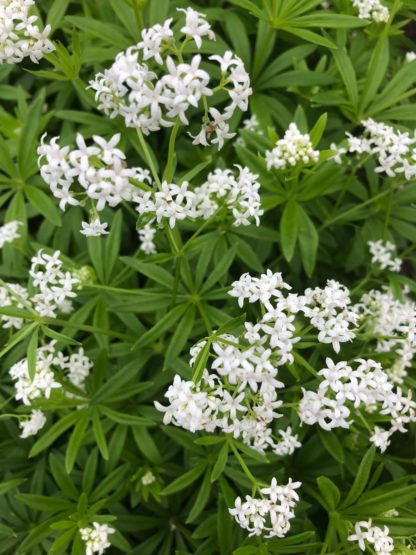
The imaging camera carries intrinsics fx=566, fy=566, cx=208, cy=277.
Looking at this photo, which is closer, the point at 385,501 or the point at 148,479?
the point at 385,501

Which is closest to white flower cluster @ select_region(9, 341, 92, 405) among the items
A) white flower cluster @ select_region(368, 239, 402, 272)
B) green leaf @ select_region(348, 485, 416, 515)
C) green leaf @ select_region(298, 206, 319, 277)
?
green leaf @ select_region(298, 206, 319, 277)

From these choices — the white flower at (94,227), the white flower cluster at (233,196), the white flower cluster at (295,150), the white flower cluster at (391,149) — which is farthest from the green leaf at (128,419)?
the white flower cluster at (391,149)

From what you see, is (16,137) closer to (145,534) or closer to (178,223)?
(178,223)

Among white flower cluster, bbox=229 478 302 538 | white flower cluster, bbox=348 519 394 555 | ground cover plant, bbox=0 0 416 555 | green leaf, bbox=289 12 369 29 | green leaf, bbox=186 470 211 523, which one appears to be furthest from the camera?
green leaf, bbox=289 12 369 29

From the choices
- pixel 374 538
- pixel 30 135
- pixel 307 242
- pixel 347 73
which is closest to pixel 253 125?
pixel 347 73

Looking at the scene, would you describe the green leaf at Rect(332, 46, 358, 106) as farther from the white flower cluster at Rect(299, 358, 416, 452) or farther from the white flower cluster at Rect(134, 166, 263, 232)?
the white flower cluster at Rect(299, 358, 416, 452)

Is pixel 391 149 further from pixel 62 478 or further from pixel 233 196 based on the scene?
pixel 62 478

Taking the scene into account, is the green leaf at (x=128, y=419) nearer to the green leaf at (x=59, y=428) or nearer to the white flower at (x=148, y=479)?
the green leaf at (x=59, y=428)

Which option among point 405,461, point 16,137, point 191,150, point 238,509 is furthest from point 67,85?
point 405,461
